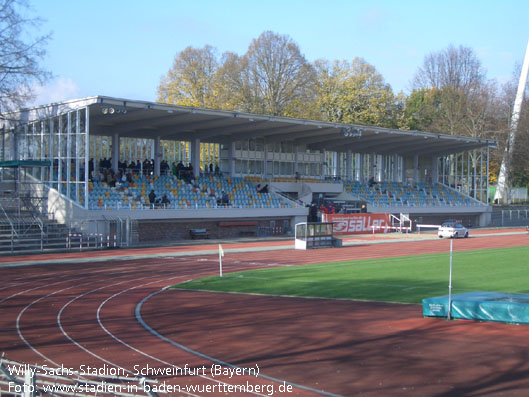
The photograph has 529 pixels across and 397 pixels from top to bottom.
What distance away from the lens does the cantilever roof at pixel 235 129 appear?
40.7 meters

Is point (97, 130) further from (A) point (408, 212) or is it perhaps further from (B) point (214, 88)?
(A) point (408, 212)

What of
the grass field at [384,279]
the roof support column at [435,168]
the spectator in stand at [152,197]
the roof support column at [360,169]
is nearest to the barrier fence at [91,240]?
the spectator in stand at [152,197]

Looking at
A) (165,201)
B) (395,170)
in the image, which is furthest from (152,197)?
(395,170)

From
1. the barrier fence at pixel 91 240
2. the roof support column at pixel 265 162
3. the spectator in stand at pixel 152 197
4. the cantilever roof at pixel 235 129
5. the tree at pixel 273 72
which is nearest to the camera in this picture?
the barrier fence at pixel 91 240

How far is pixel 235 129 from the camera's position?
50.9m

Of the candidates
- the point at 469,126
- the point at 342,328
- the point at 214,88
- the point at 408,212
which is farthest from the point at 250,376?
the point at 469,126

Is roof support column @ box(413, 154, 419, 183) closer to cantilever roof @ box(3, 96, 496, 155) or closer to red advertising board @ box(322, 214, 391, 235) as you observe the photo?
cantilever roof @ box(3, 96, 496, 155)

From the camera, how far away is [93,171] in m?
46.6

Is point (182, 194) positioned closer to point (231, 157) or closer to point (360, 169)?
point (231, 157)

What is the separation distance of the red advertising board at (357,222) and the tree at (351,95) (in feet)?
69.4

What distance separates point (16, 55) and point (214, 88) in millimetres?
34286

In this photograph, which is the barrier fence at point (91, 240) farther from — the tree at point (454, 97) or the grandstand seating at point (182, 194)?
the tree at point (454, 97)

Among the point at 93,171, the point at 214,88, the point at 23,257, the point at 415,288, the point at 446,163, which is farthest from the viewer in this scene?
the point at 446,163

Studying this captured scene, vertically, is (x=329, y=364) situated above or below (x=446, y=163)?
below
